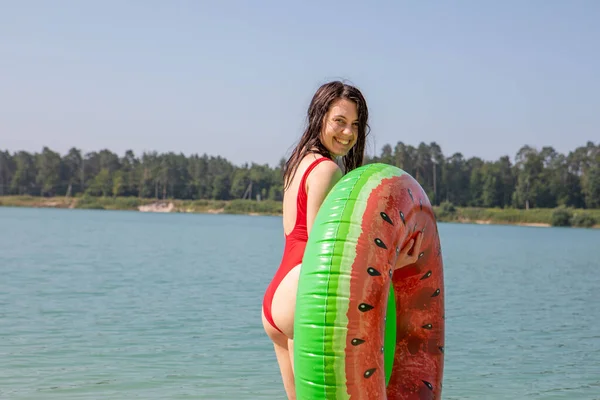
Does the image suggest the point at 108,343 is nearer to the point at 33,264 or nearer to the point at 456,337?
the point at 456,337

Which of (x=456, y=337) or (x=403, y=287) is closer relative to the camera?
(x=403, y=287)

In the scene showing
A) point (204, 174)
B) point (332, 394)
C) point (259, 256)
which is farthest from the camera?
point (204, 174)

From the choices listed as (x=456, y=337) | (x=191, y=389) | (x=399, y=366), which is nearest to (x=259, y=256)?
(x=456, y=337)

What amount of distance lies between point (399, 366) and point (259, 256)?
22.3 metres

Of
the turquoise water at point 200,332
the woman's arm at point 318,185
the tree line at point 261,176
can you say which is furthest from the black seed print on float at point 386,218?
the tree line at point 261,176

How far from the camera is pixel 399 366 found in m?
4.16

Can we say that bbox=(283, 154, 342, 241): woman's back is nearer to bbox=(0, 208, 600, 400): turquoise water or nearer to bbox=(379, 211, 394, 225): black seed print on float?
bbox=(379, 211, 394, 225): black seed print on float

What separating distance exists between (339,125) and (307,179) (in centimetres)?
32

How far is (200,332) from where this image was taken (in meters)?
10.2

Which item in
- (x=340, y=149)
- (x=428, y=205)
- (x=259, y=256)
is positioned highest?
(x=340, y=149)

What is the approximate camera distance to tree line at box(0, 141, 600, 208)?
3772 inches

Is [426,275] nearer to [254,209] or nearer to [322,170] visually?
[322,170]

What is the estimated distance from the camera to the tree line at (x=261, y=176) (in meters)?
95.8

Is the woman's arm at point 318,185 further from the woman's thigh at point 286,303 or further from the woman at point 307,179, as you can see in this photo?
the woman's thigh at point 286,303
